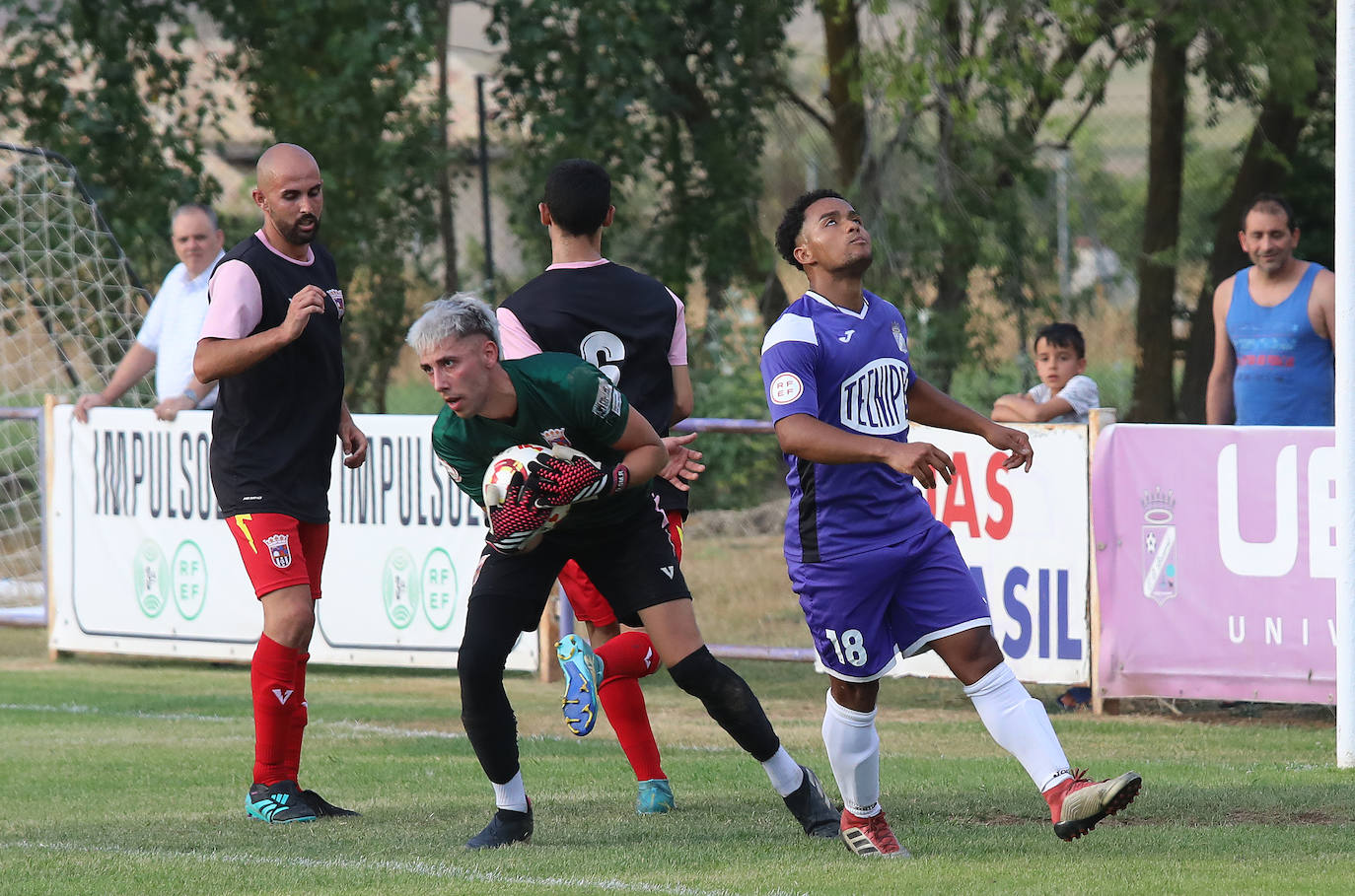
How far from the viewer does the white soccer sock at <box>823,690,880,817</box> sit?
5.48 m

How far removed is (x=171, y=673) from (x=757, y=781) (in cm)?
535

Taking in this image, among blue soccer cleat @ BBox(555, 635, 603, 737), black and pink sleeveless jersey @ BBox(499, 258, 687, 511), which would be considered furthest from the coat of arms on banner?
blue soccer cleat @ BBox(555, 635, 603, 737)

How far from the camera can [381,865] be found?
5.40 metres

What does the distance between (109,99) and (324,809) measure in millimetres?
11597

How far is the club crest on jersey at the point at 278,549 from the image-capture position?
6.36 metres

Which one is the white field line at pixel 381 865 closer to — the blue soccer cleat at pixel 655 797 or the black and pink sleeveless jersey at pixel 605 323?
the blue soccer cleat at pixel 655 797

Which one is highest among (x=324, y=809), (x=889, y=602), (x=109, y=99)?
(x=109, y=99)

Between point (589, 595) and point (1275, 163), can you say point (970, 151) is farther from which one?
point (589, 595)

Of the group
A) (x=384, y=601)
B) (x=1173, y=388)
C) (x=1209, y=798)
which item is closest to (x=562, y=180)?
(x=1209, y=798)

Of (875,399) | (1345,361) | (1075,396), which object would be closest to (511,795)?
(875,399)

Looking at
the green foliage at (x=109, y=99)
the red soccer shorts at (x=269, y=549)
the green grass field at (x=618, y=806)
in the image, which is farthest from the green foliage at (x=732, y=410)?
the red soccer shorts at (x=269, y=549)

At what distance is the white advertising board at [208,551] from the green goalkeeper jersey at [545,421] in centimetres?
486

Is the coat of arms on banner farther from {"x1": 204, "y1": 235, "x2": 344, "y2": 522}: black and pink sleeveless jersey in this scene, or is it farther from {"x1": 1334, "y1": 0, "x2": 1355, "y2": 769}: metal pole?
{"x1": 204, "y1": 235, "x2": 344, "y2": 522}: black and pink sleeveless jersey

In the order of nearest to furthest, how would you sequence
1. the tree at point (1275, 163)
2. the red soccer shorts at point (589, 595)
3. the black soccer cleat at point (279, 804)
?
the black soccer cleat at point (279, 804) → the red soccer shorts at point (589, 595) → the tree at point (1275, 163)
